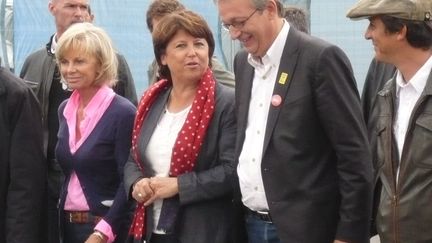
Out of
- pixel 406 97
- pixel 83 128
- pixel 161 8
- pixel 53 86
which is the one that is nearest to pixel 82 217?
pixel 83 128

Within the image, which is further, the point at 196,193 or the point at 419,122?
the point at 196,193

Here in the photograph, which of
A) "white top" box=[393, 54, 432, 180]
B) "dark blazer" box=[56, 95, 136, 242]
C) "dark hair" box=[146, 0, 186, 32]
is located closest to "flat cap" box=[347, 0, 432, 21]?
"white top" box=[393, 54, 432, 180]

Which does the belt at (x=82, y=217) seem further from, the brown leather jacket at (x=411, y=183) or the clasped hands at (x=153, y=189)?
the brown leather jacket at (x=411, y=183)

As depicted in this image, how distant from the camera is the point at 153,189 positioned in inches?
135

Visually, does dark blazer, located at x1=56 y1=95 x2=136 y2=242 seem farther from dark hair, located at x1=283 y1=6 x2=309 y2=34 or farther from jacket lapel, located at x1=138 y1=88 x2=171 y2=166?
dark hair, located at x1=283 y1=6 x2=309 y2=34

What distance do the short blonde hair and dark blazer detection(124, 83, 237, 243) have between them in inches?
25.0

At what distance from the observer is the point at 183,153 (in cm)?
340

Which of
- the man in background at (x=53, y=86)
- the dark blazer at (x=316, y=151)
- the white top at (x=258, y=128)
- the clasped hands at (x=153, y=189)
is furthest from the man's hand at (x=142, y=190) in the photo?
the man in background at (x=53, y=86)

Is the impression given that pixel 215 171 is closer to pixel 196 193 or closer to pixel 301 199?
pixel 196 193

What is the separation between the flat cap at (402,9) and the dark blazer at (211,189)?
0.77m

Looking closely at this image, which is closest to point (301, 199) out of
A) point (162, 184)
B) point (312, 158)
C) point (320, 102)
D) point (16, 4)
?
point (312, 158)

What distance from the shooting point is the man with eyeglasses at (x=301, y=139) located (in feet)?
9.93

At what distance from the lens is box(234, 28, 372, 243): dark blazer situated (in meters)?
3.02

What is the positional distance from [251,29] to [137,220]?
3.34ft
